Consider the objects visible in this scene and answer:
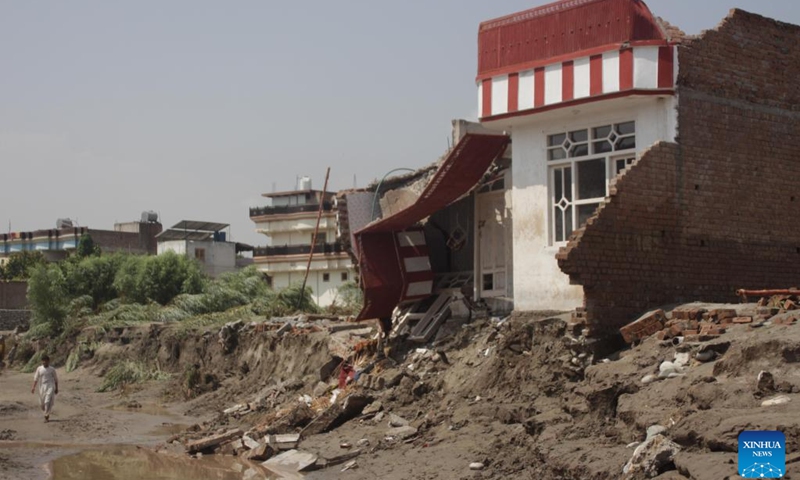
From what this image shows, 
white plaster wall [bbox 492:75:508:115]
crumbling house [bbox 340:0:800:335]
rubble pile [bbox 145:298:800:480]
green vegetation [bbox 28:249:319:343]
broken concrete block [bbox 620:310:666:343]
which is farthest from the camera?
green vegetation [bbox 28:249:319:343]

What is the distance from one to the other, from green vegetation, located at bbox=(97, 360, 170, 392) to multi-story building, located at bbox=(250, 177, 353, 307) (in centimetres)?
3197

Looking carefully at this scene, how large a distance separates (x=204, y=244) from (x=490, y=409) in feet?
205

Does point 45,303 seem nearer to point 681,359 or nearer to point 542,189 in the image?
point 542,189

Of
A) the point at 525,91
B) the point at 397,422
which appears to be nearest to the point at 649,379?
the point at 397,422

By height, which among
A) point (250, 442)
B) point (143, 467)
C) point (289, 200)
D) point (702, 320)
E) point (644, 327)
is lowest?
point (143, 467)

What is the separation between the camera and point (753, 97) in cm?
1675

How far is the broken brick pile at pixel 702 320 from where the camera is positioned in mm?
12609

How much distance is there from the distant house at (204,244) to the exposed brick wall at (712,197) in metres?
59.0

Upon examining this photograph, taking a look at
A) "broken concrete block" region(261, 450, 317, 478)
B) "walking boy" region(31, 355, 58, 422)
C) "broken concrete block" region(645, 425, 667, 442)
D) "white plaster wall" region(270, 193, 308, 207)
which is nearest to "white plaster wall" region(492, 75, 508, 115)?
"broken concrete block" region(261, 450, 317, 478)

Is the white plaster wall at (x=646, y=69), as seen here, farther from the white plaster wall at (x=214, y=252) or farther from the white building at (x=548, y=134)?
the white plaster wall at (x=214, y=252)

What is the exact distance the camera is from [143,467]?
679 inches

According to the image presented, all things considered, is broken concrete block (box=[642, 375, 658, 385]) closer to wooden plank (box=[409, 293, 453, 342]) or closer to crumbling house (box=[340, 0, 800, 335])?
crumbling house (box=[340, 0, 800, 335])

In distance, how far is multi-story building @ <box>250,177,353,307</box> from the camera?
6581cm

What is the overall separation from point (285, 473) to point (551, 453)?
482cm
